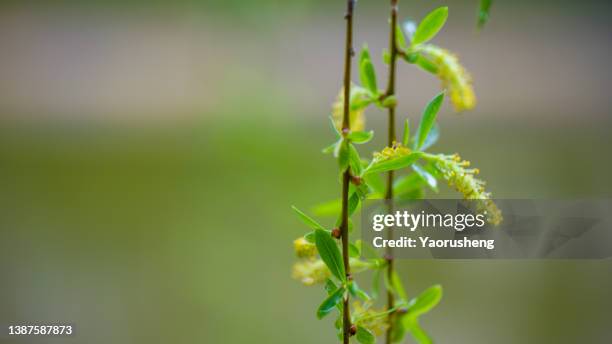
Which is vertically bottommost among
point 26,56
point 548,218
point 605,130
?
point 548,218

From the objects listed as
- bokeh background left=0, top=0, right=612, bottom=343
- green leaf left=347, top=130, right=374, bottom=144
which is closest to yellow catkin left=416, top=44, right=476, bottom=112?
green leaf left=347, top=130, right=374, bottom=144

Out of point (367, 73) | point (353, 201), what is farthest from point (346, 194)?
point (367, 73)

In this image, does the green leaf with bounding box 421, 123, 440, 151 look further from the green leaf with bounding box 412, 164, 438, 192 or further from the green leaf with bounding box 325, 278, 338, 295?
the green leaf with bounding box 325, 278, 338, 295

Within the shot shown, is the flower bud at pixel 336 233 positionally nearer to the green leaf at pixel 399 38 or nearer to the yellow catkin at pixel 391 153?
the yellow catkin at pixel 391 153

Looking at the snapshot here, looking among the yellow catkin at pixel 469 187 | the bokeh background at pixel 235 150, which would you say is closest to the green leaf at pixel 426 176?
the yellow catkin at pixel 469 187

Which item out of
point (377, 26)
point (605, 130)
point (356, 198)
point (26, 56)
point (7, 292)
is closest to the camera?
point (356, 198)

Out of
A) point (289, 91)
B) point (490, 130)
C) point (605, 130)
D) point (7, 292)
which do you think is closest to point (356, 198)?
point (7, 292)

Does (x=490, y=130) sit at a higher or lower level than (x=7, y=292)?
higher

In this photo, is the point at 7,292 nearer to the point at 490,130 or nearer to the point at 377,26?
the point at 377,26
